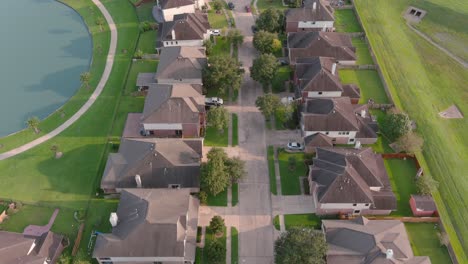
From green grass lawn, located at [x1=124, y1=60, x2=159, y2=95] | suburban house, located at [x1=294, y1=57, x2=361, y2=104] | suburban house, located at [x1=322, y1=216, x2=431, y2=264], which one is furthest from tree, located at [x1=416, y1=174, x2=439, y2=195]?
green grass lawn, located at [x1=124, y1=60, x2=159, y2=95]

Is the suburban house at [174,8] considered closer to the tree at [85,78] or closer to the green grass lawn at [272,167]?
the tree at [85,78]

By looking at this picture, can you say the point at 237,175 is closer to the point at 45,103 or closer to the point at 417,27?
the point at 45,103

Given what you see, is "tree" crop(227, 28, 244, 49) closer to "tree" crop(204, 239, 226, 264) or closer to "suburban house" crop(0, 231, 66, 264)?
"tree" crop(204, 239, 226, 264)

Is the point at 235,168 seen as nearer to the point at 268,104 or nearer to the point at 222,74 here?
the point at 268,104

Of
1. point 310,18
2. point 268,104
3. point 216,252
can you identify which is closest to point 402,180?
point 268,104

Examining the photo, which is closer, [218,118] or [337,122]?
[337,122]

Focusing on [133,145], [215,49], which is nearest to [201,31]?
[215,49]

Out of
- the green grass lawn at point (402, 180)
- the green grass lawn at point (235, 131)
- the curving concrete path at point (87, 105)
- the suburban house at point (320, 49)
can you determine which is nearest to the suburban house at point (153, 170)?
the green grass lawn at point (235, 131)
